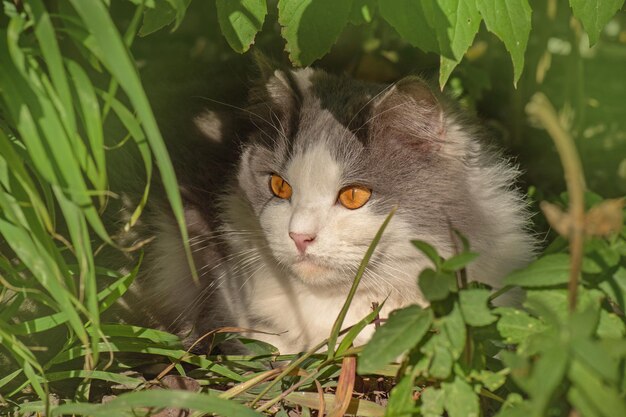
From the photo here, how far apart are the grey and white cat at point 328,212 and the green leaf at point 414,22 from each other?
265mm

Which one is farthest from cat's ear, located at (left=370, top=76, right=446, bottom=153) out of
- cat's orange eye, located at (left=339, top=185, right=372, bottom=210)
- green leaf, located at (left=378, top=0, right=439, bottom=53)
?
green leaf, located at (left=378, top=0, right=439, bottom=53)

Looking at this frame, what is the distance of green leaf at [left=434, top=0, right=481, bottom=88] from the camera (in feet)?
5.39

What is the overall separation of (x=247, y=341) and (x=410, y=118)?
0.70 m

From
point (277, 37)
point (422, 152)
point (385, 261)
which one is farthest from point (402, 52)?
point (385, 261)

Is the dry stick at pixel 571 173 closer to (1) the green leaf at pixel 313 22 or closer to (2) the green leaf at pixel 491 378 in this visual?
(2) the green leaf at pixel 491 378

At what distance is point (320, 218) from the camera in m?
1.86

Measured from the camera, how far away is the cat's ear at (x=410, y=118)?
192 centimetres

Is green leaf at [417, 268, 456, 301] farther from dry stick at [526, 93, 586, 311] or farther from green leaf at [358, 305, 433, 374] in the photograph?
dry stick at [526, 93, 586, 311]

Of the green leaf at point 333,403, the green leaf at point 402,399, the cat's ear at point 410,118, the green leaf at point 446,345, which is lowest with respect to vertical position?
the green leaf at point 333,403

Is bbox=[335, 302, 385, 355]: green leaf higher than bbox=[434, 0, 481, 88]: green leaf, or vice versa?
bbox=[434, 0, 481, 88]: green leaf

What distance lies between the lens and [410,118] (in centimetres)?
196

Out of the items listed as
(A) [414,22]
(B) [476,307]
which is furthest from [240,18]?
(B) [476,307]

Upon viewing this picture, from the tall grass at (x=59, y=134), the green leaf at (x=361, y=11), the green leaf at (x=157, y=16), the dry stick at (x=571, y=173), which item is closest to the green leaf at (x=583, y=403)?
the dry stick at (x=571, y=173)

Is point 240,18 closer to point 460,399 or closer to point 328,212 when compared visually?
point 328,212
